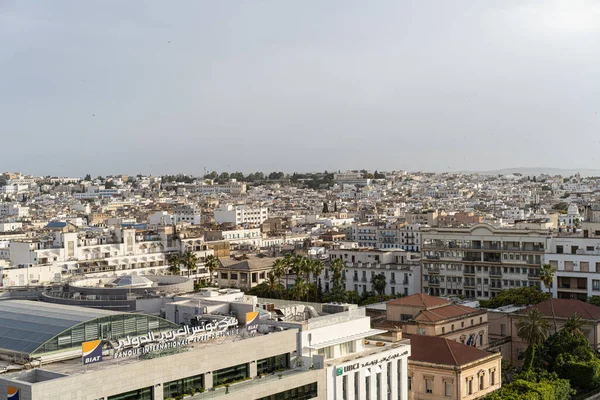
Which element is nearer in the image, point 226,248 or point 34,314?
point 34,314

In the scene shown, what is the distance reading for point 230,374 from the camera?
3762cm

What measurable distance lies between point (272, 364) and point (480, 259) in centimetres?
5836

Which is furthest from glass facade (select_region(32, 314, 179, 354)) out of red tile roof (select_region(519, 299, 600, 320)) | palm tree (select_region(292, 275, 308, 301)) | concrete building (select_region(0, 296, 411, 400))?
palm tree (select_region(292, 275, 308, 301))

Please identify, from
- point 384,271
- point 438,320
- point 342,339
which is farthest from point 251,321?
point 384,271

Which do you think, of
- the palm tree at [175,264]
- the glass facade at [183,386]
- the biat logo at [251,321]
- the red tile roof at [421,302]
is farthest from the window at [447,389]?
the palm tree at [175,264]

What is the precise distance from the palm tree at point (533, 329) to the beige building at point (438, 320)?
347 centimetres

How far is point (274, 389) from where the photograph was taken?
1512 inches

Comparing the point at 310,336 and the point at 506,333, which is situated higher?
the point at 310,336

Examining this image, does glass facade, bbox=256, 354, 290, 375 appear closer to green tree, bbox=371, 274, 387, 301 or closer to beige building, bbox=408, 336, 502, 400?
beige building, bbox=408, 336, 502, 400

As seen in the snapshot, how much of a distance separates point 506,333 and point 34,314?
41.7 m

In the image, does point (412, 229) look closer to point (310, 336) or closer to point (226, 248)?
point (226, 248)

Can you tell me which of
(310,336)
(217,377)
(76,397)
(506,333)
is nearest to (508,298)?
(506,333)

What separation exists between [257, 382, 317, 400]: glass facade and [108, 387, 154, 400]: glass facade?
19.8 ft

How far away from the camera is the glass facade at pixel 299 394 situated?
1526 inches
